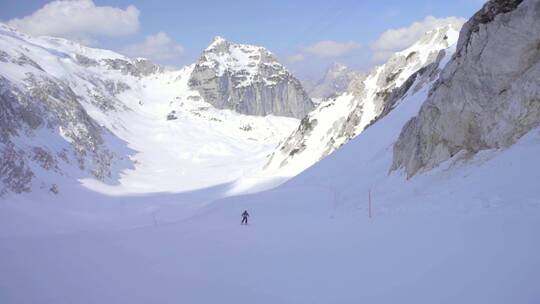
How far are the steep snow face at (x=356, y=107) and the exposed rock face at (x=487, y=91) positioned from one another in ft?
103

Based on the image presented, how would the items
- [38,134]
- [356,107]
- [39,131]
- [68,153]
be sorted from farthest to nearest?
1. [68,153]
2. [39,131]
3. [38,134]
4. [356,107]

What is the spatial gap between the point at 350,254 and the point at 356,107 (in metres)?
61.0

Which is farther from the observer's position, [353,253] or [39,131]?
[39,131]

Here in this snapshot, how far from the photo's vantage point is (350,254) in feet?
47.2

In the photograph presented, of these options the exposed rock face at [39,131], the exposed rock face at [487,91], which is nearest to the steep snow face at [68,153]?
the exposed rock face at [39,131]

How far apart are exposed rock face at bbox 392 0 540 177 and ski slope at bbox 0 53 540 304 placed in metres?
1.08

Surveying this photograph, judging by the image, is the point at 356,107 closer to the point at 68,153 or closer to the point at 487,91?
the point at 487,91

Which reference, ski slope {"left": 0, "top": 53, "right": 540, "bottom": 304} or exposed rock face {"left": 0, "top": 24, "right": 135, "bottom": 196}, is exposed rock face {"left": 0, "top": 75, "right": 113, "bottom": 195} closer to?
exposed rock face {"left": 0, "top": 24, "right": 135, "bottom": 196}

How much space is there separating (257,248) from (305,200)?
16054 millimetres

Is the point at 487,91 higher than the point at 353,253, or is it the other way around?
the point at 487,91

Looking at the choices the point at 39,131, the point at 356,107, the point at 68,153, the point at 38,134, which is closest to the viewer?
the point at 356,107

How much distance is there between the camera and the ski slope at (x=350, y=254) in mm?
10656

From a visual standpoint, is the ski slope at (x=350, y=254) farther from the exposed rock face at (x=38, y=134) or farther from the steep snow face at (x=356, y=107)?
the exposed rock face at (x=38, y=134)

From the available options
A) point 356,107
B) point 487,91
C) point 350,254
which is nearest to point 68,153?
point 356,107
